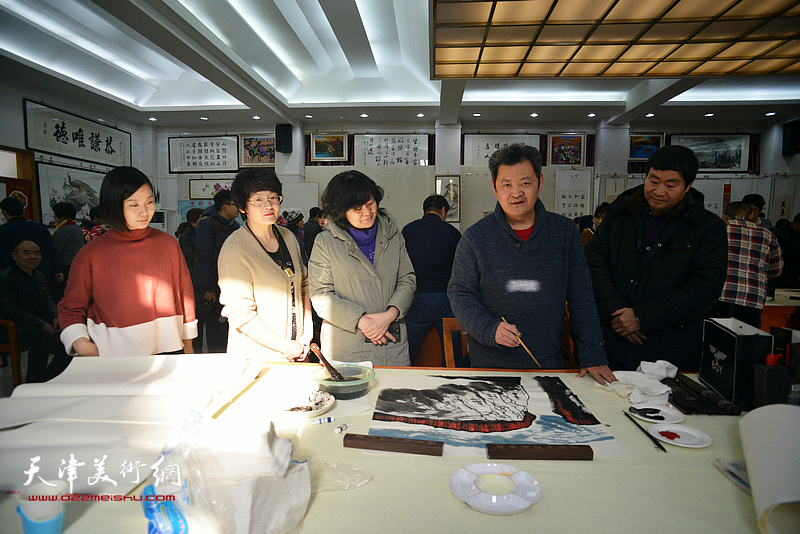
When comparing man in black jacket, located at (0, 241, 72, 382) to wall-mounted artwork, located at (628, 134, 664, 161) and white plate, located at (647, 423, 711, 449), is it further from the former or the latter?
wall-mounted artwork, located at (628, 134, 664, 161)

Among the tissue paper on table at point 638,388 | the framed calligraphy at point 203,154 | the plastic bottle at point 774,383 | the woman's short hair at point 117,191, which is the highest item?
the framed calligraphy at point 203,154

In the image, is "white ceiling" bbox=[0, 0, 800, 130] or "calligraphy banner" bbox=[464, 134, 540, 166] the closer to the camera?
"white ceiling" bbox=[0, 0, 800, 130]

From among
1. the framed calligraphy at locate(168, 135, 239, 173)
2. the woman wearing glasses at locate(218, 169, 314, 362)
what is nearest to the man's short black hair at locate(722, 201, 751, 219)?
the woman wearing glasses at locate(218, 169, 314, 362)

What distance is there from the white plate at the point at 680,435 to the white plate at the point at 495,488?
38cm

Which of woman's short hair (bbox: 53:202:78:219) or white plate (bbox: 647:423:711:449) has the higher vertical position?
woman's short hair (bbox: 53:202:78:219)

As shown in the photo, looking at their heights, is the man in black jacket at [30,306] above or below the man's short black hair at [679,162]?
below

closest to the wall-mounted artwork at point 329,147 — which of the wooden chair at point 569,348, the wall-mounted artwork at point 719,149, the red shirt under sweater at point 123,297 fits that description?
the wall-mounted artwork at point 719,149

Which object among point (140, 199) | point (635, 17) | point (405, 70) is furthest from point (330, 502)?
point (405, 70)

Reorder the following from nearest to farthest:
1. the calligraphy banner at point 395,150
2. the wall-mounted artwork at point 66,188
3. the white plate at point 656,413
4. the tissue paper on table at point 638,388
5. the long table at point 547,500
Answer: the long table at point 547,500, the white plate at point 656,413, the tissue paper on table at point 638,388, the wall-mounted artwork at point 66,188, the calligraphy banner at point 395,150

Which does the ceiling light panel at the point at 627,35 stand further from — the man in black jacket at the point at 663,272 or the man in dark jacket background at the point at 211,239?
the man in dark jacket background at the point at 211,239

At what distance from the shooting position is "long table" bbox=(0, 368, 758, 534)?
70 cm

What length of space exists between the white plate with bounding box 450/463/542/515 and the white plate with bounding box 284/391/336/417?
1.33ft

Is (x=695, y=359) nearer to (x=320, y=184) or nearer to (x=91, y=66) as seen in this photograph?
(x=320, y=184)

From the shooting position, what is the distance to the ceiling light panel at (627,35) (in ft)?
8.19
